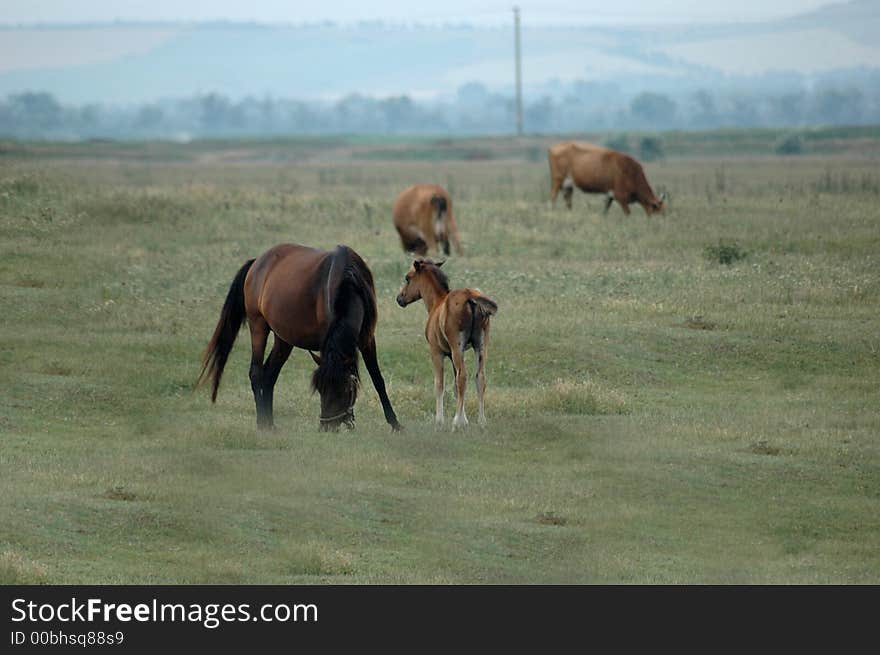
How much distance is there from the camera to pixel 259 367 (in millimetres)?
15086

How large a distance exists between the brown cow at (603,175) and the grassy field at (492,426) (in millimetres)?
A: 4660

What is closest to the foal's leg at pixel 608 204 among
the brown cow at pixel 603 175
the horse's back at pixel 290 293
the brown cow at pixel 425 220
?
the brown cow at pixel 603 175

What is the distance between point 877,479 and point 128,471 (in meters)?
6.25

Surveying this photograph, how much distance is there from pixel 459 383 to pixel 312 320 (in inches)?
60.5

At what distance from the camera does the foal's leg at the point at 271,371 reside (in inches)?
585

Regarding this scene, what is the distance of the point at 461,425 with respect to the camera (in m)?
14.4

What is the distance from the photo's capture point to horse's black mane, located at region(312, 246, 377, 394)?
1370 centimetres

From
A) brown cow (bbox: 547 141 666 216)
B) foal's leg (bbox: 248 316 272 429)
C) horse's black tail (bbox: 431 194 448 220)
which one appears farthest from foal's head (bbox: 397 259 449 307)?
brown cow (bbox: 547 141 666 216)

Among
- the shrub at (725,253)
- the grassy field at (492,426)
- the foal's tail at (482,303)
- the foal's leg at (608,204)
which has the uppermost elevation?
the foal's tail at (482,303)

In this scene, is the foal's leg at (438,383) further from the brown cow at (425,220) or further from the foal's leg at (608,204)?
the foal's leg at (608,204)

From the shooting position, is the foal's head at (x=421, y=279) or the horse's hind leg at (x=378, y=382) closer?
the horse's hind leg at (x=378, y=382)
